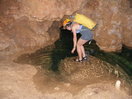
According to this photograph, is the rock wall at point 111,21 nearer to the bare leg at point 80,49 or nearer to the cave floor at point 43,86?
the bare leg at point 80,49

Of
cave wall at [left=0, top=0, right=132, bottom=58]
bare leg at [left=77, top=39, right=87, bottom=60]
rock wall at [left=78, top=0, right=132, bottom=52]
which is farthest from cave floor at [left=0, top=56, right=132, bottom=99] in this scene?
rock wall at [left=78, top=0, right=132, bottom=52]

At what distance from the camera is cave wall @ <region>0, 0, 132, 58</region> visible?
293 inches

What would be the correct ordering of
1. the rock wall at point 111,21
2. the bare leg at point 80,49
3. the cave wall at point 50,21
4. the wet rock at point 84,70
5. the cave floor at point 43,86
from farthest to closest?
the rock wall at point 111,21 < the cave wall at point 50,21 < the bare leg at point 80,49 < the wet rock at point 84,70 < the cave floor at point 43,86

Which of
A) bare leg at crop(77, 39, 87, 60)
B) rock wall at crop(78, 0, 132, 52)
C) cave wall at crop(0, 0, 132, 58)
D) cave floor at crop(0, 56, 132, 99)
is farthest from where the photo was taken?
rock wall at crop(78, 0, 132, 52)

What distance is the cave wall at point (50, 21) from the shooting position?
7438 mm

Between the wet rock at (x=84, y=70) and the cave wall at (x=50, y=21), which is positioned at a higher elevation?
the cave wall at (x=50, y=21)

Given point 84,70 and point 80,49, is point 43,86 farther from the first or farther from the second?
point 80,49

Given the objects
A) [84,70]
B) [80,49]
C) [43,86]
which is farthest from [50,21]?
Result: [43,86]

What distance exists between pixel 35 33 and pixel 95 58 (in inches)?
97.3

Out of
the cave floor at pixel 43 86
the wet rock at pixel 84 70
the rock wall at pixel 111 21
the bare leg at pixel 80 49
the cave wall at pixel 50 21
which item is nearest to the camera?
the cave floor at pixel 43 86

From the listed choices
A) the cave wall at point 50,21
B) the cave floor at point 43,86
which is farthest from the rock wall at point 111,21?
the cave floor at point 43,86

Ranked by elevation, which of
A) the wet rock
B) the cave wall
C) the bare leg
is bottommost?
the wet rock

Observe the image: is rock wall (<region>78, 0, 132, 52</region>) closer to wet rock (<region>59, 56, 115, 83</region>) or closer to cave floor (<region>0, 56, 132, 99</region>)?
wet rock (<region>59, 56, 115, 83</region>)

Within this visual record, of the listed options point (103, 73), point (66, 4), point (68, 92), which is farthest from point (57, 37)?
point (68, 92)
